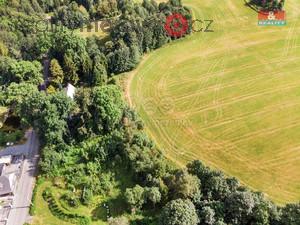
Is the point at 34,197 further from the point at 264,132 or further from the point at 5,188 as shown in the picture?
the point at 264,132

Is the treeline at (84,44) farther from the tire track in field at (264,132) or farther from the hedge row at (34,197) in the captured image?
the tire track in field at (264,132)

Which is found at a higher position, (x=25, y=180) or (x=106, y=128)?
(x=106, y=128)

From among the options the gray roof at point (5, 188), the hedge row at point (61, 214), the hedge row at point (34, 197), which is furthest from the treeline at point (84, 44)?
the hedge row at point (61, 214)

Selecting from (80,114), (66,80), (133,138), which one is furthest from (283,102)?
(66,80)

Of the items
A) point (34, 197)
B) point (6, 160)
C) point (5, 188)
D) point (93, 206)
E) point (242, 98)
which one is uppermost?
point (242, 98)

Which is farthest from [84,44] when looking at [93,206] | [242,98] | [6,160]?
[93,206]

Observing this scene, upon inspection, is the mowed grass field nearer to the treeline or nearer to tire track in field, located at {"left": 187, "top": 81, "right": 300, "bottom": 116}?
tire track in field, located at {"left": 187, "top": 81, "right": 300, "bottom": 116}

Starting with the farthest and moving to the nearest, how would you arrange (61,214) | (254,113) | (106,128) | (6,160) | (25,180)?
(254,113) < (106,128) < (6,160) < (25,180) < (61,214)
